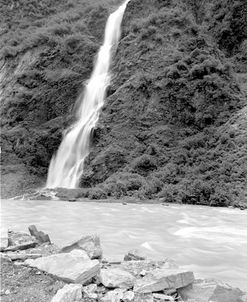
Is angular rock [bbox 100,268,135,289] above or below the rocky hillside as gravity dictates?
below

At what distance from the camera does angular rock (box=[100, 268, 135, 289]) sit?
4691mm

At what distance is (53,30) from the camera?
118 ft

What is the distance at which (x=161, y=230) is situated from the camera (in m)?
10.7

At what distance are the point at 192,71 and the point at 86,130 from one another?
779 centimetres

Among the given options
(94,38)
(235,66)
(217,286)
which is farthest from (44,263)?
(94,38)

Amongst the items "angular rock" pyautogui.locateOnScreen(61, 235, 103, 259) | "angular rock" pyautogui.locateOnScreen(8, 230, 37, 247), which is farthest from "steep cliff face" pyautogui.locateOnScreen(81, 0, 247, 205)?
"angular rock" pyautogui.locateOnScreen(61, 235, 103, 259)

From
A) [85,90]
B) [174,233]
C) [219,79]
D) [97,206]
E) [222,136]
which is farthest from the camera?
[85,90]

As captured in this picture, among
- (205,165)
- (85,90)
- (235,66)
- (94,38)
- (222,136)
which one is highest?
(94,38)

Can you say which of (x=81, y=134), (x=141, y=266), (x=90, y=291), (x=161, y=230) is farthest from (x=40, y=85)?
(x=90, y=291)

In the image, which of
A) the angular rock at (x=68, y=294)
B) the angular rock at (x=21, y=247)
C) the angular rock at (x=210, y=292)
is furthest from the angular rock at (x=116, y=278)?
the angular rock at (x=21, y=247)

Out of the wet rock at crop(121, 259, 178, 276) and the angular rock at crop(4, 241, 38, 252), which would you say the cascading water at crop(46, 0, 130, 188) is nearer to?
the angular rock at crop(4, 241, 38, 252)

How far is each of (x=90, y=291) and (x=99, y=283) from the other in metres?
0.24

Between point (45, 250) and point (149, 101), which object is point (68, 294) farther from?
point (149, 101)

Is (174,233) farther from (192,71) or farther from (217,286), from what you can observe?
(192,71)
